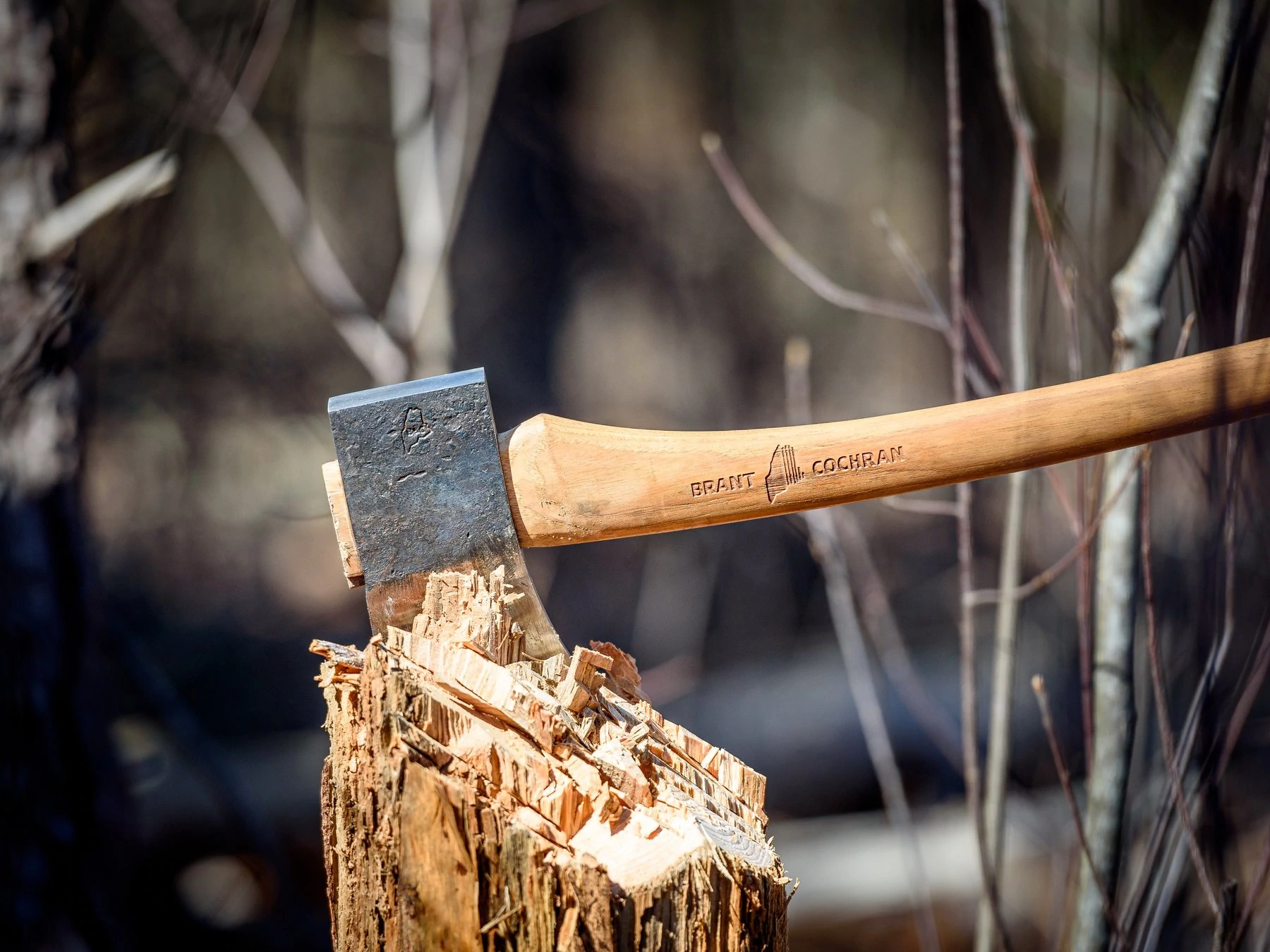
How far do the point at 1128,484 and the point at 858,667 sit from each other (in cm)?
76

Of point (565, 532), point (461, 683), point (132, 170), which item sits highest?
point (132, 170)

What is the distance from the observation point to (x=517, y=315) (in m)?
1.71

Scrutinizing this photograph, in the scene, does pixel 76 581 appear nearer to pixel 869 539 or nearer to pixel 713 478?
pixel 713 478

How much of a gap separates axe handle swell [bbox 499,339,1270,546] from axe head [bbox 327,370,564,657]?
40 millimetres

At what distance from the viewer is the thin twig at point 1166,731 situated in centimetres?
Result: 119

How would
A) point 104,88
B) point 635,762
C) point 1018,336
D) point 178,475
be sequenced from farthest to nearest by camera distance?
point 178,475 → point 104,88 → point 1018,336 → point 635,762

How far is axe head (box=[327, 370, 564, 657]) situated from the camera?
87 centimetres

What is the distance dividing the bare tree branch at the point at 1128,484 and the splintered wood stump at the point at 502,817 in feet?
2.46

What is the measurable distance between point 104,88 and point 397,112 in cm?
54

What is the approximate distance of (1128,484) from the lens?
1.26 metres

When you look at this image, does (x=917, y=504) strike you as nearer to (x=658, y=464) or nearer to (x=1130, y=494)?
(x=1130, y=494)

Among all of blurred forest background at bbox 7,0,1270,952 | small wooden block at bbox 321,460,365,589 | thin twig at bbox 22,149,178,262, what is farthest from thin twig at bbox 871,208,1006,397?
thin twig at bbox 22,149,178,262

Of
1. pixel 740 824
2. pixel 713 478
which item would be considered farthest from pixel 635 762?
pixel 713 478

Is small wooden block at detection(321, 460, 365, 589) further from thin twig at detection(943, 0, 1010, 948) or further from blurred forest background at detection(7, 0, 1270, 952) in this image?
thin twig at detection(943, 0, 1010, 948)
